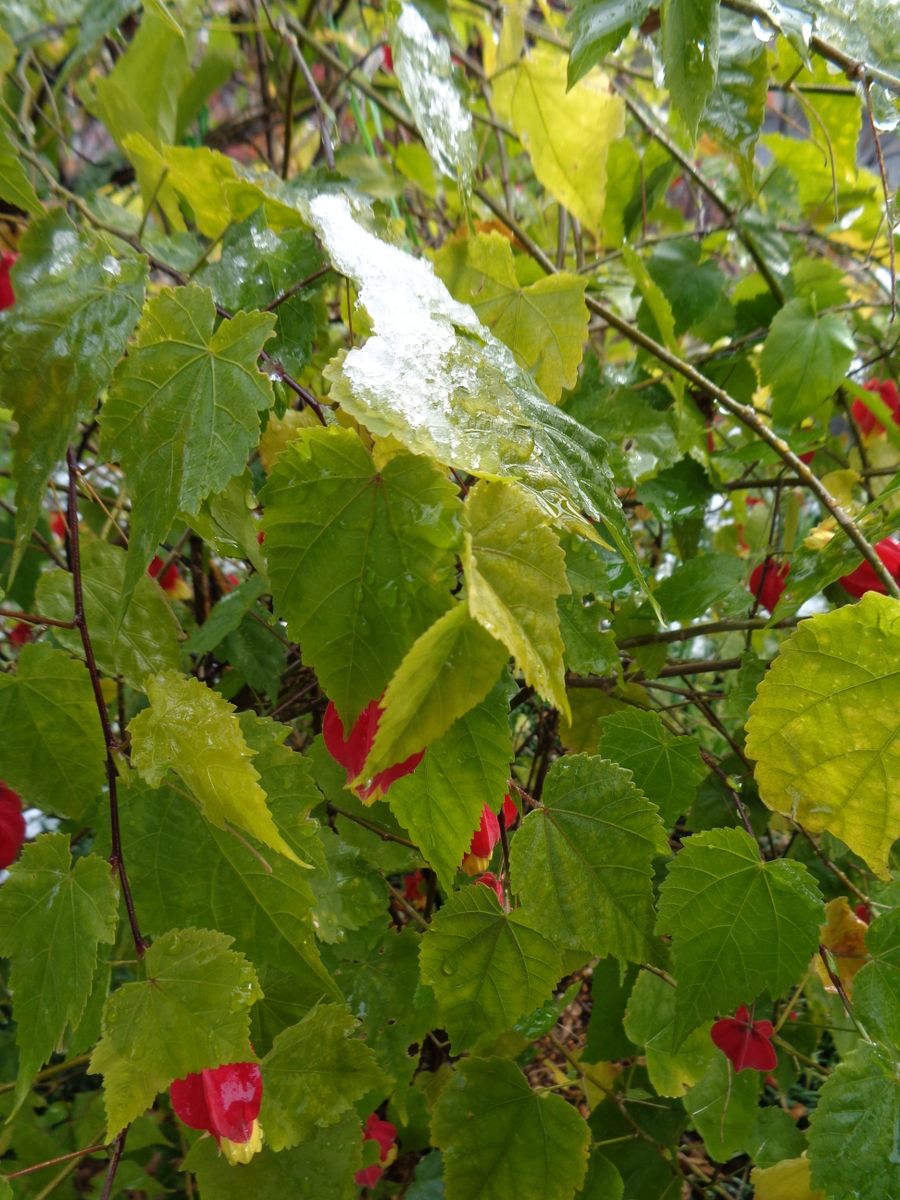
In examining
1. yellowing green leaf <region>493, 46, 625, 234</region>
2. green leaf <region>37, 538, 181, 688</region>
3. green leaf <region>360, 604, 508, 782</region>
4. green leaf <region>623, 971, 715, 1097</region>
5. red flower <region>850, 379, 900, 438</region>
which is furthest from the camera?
red flower <region>850, 379, 900, 438</region>

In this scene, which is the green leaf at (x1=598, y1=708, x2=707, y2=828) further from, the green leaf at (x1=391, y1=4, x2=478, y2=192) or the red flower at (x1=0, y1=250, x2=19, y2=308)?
the red flower at (x1=0, y1=250, x2=19, y2=308)

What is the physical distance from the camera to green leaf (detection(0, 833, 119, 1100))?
33 cm

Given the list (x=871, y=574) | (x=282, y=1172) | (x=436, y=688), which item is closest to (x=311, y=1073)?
(x=282, y=1172)

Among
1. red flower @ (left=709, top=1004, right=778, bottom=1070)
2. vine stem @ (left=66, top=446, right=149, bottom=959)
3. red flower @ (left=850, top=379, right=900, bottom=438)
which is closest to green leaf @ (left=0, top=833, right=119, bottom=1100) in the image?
vine stem @ (left=66, top=446, right=149, bottom=959)

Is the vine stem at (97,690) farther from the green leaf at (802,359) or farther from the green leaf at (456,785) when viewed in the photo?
the green leaf at (802,359)

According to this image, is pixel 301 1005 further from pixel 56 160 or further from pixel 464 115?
pixel 56 160

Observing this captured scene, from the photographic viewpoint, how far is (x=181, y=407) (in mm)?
324

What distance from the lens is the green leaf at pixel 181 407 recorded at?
0.30 metres

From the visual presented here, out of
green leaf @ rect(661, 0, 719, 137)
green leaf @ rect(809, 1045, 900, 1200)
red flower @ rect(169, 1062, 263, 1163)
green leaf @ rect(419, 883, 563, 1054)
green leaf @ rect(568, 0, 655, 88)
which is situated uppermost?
green leaf @ rect(568, 0, 655, 88)

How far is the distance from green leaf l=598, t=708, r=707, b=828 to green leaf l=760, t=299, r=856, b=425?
0.30 metres

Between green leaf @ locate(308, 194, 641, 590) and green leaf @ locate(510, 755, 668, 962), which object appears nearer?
green leaf @ locate(308, 194, 641, 590)

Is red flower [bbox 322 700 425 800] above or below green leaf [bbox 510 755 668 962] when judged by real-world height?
above

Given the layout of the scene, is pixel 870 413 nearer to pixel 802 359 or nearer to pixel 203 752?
pixel 802 359

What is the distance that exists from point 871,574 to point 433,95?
1.13 feet
